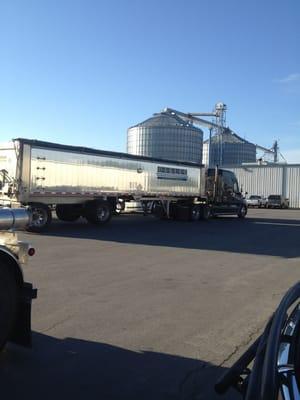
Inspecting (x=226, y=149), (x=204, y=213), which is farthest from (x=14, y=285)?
(x=226, y=149)

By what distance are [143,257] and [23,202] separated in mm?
7922

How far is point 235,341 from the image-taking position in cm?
593

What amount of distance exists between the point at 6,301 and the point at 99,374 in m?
1.08

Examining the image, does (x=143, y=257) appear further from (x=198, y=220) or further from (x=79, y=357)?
(x=198, y=220)

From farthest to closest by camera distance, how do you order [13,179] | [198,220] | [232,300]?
1. [198,220]
2. [13,179]
3. [232,300]

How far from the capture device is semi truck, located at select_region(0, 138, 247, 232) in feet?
63.6

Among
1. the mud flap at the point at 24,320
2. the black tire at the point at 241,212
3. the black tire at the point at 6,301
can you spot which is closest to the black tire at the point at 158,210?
the black tire at the point at 241,212

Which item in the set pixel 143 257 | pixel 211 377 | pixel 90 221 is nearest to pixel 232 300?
pixel 211 377

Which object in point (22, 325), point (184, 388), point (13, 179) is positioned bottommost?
point (184, 388)

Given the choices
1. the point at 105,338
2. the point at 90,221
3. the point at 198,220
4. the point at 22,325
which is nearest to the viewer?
the point at 22,325

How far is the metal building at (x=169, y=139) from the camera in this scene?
212ft

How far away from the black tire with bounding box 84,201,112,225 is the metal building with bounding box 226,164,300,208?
38.4 metres

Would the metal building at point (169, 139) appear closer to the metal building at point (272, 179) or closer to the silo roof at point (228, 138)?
the metal building at point (272, 179)

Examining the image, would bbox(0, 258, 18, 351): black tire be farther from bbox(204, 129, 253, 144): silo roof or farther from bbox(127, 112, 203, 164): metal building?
bbox(204, 129, 253, 144): silo roof
